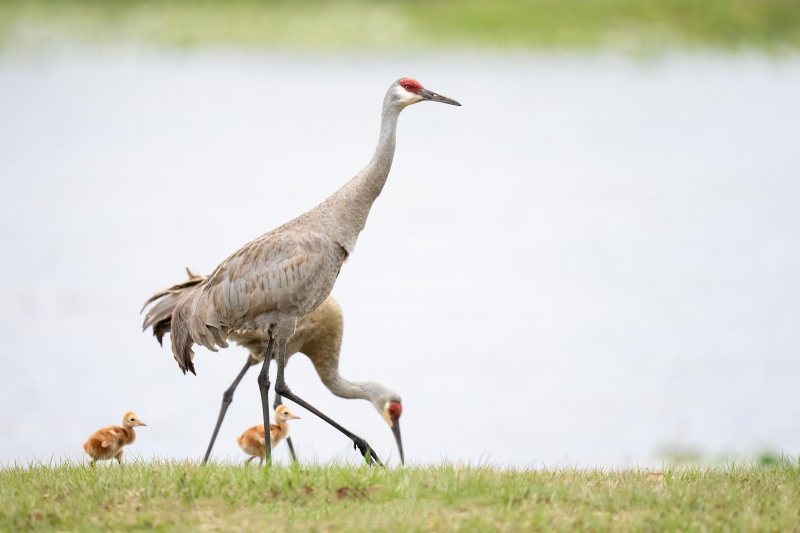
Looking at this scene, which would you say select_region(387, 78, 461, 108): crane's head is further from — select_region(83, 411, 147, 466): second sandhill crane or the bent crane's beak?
select_region(83, 411, 147, 466): second sandhill crane

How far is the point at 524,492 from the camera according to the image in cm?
509

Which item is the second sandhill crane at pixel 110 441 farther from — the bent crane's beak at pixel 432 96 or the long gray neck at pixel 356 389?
the bent crane's beak at pixel 432 96

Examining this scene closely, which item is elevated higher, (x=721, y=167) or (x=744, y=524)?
(x=721, y=167)

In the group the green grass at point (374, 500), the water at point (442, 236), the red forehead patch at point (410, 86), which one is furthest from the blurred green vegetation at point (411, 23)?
the green grass at point (374, 500)

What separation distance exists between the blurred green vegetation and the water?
464 mm

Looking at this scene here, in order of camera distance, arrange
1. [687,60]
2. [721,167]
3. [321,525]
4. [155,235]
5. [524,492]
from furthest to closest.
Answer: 1. [687,60]
2. [721,167]
3. [155,235]
4. [524,492]
5. [321,525]

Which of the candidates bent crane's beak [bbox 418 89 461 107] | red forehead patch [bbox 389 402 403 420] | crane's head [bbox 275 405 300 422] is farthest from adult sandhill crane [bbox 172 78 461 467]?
red forehead patch [bbox 389 402 403 420]

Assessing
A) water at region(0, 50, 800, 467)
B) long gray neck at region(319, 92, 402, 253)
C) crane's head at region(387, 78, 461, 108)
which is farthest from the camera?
water at region(0, 50, 800, 467)

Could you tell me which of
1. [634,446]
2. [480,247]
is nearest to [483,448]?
[634,446]

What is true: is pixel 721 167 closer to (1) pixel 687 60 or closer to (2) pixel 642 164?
(2) pixel 642 164

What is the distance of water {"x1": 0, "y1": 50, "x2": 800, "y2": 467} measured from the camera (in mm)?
10500

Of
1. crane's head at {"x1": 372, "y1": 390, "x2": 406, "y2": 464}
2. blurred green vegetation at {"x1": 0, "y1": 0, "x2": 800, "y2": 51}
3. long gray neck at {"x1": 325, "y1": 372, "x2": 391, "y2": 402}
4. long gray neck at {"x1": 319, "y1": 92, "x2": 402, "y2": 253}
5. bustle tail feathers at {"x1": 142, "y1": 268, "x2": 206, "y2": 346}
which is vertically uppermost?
blurred green vegetation at {"x1": 0, "y1": 0, "x2": 800, "y2": 51}

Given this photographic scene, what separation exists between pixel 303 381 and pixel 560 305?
4.14 meters

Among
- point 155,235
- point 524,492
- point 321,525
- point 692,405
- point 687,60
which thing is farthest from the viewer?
point 687,60
